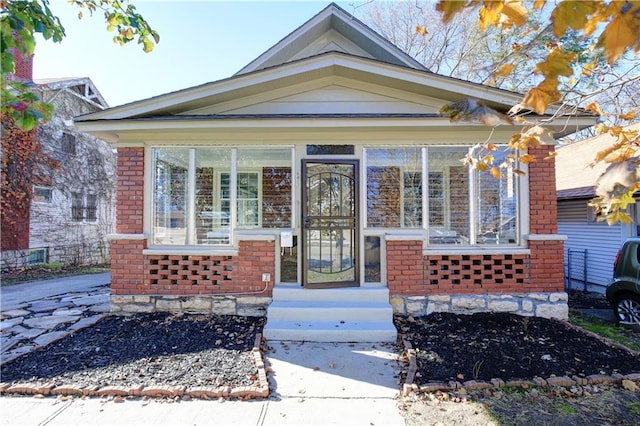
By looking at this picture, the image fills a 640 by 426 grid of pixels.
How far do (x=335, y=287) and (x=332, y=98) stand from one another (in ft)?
9.84

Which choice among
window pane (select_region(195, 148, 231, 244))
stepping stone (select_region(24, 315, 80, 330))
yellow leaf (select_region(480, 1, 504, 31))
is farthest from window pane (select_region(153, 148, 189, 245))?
yellow leaf (select_region(480, 1, 504, 31))

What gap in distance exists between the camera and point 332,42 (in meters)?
6.60

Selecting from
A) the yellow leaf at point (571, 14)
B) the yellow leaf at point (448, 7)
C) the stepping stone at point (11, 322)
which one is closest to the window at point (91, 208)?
the stepping stone at point (11, 322)

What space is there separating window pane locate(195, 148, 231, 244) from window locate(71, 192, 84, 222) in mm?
9991

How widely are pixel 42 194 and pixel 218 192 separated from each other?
9.59 meters

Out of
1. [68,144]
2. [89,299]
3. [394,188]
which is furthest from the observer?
[68,144]

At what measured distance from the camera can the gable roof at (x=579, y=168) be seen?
7874 mm

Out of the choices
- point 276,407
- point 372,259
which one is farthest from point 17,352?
point 372,259

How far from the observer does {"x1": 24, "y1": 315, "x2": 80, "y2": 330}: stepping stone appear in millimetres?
4670

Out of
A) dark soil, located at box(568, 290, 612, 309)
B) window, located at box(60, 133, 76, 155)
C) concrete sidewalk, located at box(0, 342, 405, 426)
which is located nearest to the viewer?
concrete sidewalk, located at box(0, 342, 405, 426)

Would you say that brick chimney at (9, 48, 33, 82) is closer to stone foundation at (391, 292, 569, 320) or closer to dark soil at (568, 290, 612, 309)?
stone foundation at (391, 292, 569, 320)

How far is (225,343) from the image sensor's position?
393 cm

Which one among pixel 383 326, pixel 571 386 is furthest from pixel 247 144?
pixel 571 386

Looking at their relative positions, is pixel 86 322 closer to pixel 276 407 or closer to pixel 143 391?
pixel 143 391
